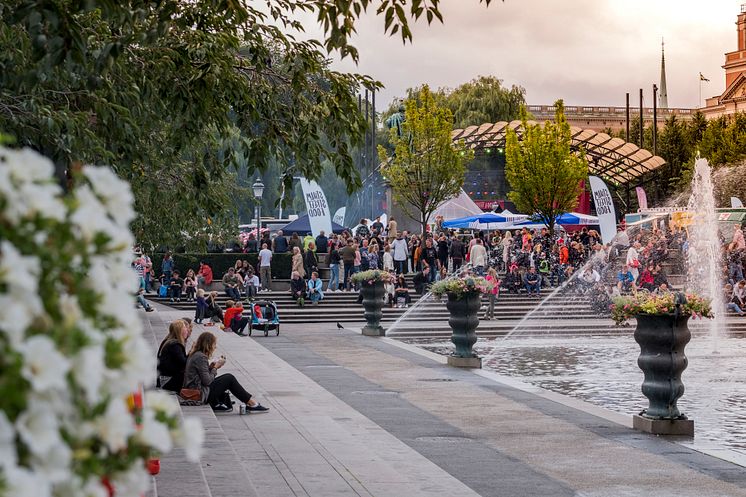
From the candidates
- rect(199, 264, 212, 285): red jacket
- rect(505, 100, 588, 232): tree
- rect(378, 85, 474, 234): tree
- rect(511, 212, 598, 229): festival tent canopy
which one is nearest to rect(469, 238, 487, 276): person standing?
rect(199, 264, 212, 285): red jacket

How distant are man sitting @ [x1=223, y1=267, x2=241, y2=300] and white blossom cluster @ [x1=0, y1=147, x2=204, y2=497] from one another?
3577cm

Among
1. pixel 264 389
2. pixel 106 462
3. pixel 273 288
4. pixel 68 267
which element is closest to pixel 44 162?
pixel 68 267

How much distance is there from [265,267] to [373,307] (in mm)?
11014

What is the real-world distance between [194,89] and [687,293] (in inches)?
286

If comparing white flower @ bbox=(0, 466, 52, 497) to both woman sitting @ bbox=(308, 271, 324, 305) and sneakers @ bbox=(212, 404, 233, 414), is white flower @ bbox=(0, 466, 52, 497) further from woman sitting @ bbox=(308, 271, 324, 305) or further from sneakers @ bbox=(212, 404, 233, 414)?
woman sitting @ bbox=(308, 271, 324, 305)

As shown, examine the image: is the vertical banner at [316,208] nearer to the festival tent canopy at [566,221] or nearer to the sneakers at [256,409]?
the festival tent canopy at [566,221]

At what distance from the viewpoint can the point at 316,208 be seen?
1713 inches

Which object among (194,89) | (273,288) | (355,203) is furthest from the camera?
(355,203)

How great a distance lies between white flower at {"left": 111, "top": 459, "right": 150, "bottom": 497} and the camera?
209cm

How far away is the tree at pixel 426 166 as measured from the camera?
51344mm

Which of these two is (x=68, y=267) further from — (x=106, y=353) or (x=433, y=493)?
(x=433, y=493)

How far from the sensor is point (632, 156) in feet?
191

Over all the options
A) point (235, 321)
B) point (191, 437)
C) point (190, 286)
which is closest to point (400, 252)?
point (190, 286)

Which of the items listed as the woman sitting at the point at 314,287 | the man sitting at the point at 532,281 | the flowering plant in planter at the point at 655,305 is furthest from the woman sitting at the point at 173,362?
the man sitting at the point at 532,281
